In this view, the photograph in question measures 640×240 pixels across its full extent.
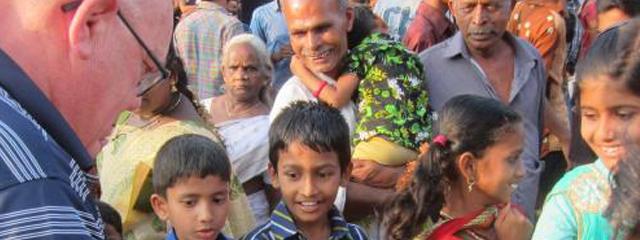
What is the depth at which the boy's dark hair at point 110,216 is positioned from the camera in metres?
3.70

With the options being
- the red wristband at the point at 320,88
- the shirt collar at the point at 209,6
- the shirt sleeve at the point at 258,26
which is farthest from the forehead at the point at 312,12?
the shirt sleeve at the point at 258,26

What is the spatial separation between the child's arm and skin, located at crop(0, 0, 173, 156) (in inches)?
91.8

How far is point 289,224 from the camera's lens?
3.72 meters

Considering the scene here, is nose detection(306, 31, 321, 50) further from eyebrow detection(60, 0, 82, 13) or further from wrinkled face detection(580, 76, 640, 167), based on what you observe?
eyebrow detection(60, 0, 82, 13)

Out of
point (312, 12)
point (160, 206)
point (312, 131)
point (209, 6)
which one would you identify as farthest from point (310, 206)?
point (209, 6)

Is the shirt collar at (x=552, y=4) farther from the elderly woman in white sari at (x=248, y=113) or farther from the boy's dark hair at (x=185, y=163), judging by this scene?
the boy's dark hair at (x=185, y=163)

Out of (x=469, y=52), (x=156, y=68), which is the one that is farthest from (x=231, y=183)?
(x=156, y=68)

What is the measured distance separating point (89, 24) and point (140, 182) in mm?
2244

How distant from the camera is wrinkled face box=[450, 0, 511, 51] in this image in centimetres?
486

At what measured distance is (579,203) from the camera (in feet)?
8.99

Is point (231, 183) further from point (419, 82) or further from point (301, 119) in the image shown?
point (419, 82)

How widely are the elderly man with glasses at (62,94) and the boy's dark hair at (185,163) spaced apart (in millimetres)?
1745

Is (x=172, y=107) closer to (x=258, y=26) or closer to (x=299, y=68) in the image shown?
(x=299, y=68)

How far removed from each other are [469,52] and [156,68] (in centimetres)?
295
